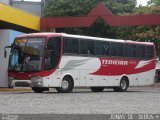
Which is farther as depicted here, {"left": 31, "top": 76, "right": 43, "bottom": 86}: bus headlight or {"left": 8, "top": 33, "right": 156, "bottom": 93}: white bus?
{"left": 8, "top": 33, "right": 156, "bottom": 93}: white bus

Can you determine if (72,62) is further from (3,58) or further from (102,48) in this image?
(3,58)

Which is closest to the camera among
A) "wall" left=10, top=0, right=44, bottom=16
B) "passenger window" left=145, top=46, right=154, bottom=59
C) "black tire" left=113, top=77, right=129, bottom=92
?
"black tire" left=113, top=77, right=129, bottom=92

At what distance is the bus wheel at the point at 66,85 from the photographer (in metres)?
25.8

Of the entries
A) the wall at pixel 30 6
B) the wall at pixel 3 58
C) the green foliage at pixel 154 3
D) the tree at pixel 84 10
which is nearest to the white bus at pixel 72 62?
the wall at pixel 3 58

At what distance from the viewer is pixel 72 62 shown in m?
26.2

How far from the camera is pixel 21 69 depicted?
82.0 ft

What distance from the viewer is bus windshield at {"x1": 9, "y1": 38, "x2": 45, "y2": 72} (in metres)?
24.6

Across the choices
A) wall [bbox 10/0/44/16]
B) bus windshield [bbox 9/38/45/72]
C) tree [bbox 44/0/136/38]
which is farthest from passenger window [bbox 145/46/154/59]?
wall [bbox 10/0/44/16]

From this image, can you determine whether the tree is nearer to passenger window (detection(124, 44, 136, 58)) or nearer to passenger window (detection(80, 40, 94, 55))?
passenger window (detection(124, 44, 136, 58))

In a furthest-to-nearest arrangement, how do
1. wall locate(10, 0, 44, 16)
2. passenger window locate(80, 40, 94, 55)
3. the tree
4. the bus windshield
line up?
wall locate(10, 0, 44, 16) < the tree < passenger window locate(80, 40, 94, 55) < the bus windshield

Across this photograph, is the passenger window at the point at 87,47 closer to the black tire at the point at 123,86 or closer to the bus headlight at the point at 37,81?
the bus headlight at the point at 37,81

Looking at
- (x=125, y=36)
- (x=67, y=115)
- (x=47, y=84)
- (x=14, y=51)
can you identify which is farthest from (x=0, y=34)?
(x=125, y=36)

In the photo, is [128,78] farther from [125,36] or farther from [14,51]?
[125,36]

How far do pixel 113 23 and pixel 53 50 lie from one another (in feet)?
31.9
